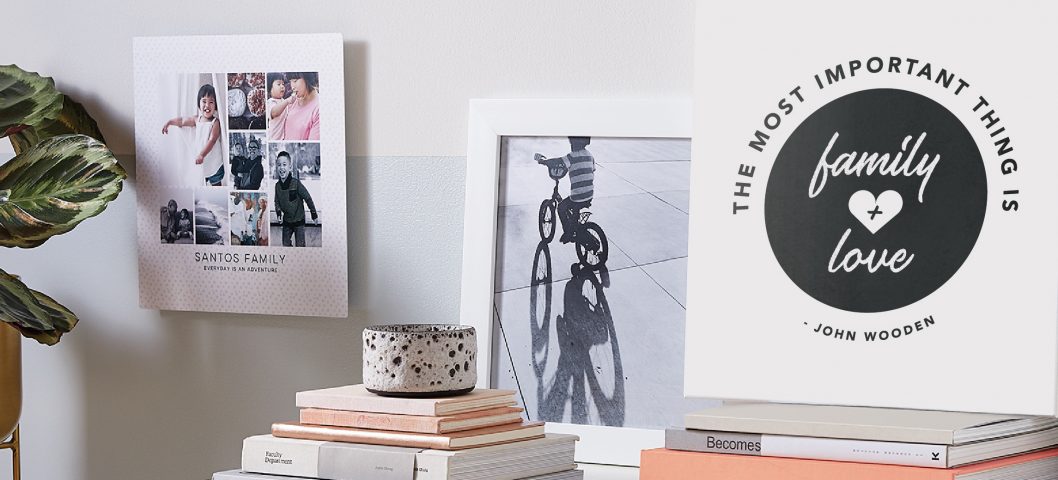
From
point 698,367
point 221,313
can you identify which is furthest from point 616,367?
point 221,313

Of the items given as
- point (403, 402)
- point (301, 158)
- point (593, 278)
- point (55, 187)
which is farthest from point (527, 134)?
point (55, 187)

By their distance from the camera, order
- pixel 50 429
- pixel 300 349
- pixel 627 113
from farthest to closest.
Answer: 1. pixel 50 429
2. pixel 300 349
3. pixel 627 113

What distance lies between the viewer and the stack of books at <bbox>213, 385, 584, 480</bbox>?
113 cm

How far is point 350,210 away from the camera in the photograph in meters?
1.58

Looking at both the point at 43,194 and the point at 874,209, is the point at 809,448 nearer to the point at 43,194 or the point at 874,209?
the point at 874,209

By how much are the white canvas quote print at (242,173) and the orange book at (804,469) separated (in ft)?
2.14

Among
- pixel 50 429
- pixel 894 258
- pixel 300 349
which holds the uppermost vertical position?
pixel 894 258

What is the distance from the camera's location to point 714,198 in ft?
3.76

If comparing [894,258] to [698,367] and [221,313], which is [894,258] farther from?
[221,313]

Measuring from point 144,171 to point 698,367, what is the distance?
2.93 feet

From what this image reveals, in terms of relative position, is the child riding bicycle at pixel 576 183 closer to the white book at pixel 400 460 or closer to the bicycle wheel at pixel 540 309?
the bicycle wheel at pixel 540 309

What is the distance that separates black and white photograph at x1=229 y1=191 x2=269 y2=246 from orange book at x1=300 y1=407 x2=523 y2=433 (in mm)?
441

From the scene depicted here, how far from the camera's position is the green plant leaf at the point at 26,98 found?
154cm

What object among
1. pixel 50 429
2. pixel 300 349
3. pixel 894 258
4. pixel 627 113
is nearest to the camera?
pixel 894 258
